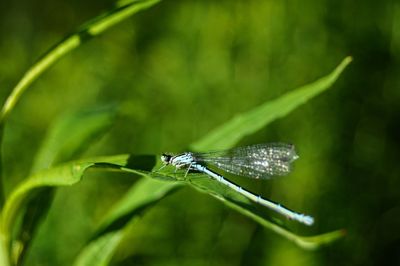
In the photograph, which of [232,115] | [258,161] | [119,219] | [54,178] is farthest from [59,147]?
[232,115]

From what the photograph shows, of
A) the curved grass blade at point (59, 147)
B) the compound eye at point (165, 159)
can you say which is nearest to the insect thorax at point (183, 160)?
the compound eye at point (165, 159)

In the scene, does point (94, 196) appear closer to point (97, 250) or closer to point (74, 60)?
point (74, 60)

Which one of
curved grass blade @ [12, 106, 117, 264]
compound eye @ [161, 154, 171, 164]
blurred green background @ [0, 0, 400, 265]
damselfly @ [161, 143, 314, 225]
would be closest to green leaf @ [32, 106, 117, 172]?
curved grass blade @ [12, 106, 117, 264]

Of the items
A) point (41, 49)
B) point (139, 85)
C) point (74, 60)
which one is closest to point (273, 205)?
point (139, 85)

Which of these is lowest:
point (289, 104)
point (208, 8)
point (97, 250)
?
point (97, 250)

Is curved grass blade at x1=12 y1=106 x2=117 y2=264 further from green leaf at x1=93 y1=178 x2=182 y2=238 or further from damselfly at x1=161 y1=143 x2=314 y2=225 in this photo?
damselfly at x1=161 y1=143 x2=314 y2=225

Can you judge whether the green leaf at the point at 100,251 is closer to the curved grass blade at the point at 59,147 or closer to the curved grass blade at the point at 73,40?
the curved grass blade at the point at 59,147

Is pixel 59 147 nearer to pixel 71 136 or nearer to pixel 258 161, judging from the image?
pixel 71 136
